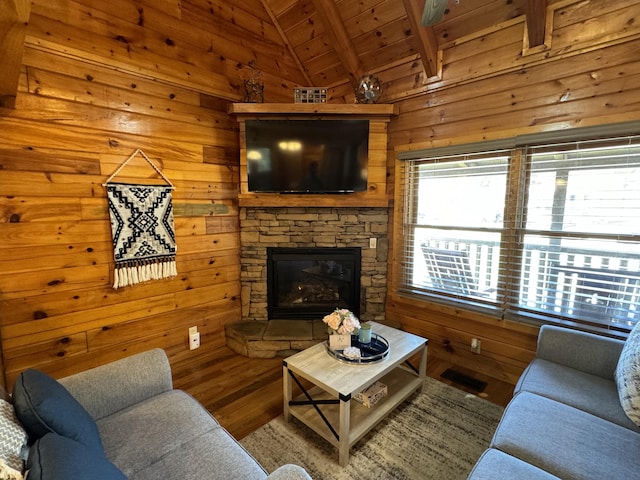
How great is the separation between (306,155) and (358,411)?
2214 millimetres

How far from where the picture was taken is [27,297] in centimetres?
208

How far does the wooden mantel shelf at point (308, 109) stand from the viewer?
287cm

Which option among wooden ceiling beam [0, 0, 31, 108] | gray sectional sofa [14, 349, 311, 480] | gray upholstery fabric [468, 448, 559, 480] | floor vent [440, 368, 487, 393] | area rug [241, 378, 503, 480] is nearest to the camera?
gray sectional sofa [14, 349, 311, 480]

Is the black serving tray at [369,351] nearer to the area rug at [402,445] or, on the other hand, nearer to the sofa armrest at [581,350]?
the area rug at [402,445]

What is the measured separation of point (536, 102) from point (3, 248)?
3854 millimetres

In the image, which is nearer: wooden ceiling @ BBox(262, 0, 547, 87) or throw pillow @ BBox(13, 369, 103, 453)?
throw pillow @ BBox(13, 369, 103, 453)

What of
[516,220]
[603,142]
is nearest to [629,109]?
[603,142]

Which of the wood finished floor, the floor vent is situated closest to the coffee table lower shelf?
the wood finished floor

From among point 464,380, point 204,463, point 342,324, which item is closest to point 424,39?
point 342,324

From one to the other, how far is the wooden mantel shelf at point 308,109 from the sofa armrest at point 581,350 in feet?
7.40

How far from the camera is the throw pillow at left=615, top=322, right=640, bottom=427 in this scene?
1.33 metres

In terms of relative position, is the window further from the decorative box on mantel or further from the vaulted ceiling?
the vaulted ceiling

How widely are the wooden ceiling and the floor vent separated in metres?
2.68

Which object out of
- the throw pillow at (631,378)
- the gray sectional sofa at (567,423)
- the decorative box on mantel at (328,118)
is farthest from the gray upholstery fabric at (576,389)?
the decorative box on mantel at (328,118)
